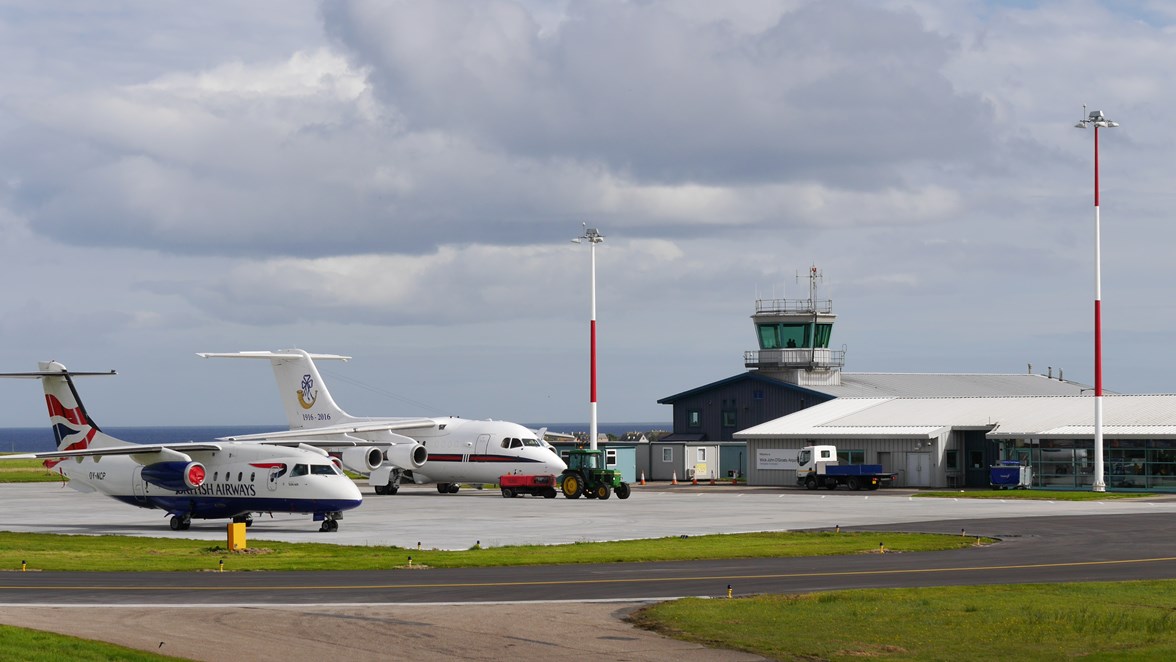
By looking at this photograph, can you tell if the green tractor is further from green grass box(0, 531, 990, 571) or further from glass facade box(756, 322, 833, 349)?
glass facade box(756, 322, 833, 349)

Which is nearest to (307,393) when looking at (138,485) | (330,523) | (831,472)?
(831,472)

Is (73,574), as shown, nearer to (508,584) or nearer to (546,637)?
(508,584)

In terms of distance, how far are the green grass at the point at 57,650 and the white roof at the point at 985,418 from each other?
60947mm

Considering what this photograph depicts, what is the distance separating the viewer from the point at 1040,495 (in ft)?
214

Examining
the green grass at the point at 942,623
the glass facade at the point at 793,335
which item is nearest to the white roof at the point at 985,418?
the glass facade at the point at 793,335

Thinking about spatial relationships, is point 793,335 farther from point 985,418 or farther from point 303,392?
point 303,392

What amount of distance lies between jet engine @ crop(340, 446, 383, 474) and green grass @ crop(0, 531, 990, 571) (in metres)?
25.7

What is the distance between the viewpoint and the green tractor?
64.9m

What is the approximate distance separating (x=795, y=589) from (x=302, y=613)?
9.68 metres

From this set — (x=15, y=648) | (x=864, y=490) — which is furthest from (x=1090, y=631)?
(x=864, y=490)

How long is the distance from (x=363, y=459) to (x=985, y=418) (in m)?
35.4

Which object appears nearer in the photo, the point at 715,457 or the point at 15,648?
the point at 15,648

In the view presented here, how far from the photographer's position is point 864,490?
73.9m

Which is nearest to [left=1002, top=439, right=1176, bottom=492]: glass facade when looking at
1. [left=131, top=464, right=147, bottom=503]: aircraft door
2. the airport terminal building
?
the airport terminal building
